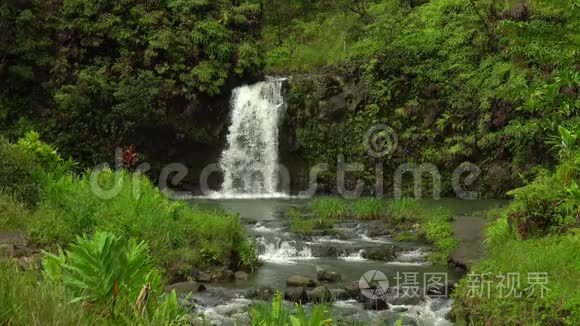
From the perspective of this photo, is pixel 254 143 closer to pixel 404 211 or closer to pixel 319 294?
pixel 404 211

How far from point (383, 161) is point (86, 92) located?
11001 millimetres

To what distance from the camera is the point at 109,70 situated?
2355 cm

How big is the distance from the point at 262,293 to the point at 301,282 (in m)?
0.78

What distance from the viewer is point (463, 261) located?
10812 millimetres

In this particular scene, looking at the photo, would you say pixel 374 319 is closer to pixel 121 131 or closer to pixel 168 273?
pixel 168 273

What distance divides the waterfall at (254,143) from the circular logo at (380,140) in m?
3.42

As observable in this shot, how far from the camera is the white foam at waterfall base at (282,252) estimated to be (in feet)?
39.8

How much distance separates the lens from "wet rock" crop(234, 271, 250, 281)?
34.6 feet

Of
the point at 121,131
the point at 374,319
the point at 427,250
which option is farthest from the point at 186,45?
the point at 374,319

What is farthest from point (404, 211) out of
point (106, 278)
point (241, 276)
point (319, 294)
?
point (106, 278)

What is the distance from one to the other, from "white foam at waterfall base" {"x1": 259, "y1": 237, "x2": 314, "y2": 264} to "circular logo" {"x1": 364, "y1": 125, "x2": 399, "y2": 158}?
1045 centimetres

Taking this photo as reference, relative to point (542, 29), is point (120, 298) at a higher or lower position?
lower

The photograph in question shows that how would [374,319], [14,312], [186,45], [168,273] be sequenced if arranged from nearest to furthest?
1. [14,312]
2. [374,319]
3. [168,273]
4. [186,45]

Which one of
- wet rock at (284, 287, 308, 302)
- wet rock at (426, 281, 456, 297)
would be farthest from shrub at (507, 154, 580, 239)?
wet rock at (284, 287, 308, 302)
